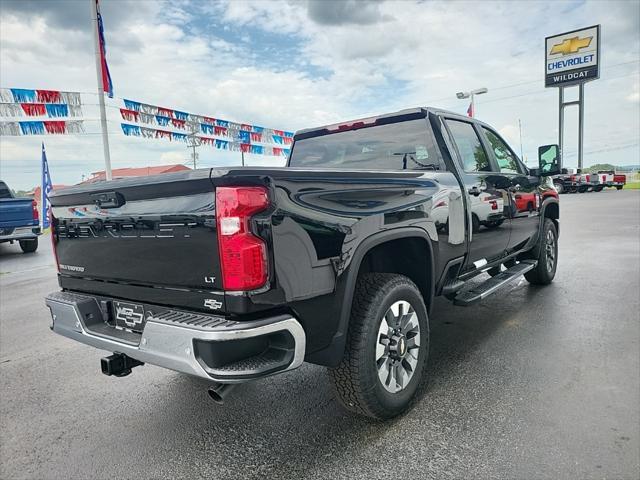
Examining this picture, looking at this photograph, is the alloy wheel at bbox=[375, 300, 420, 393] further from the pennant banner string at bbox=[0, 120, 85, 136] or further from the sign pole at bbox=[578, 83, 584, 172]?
the sign pole at bbox=[578, 83, 584, 172]

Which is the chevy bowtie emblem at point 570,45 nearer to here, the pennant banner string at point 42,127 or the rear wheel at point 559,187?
the rear wheel at point 559,187

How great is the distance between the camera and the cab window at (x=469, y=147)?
12.5 ft

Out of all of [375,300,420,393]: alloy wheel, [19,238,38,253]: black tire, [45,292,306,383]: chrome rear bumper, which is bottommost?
[19,238,38,253]: black tire

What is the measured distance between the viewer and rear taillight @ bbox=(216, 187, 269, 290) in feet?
6.32

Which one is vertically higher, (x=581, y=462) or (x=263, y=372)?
(x=263, y=372)

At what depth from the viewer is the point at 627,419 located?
2.59 m

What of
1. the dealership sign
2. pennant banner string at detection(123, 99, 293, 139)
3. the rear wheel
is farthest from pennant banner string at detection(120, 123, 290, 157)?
the dealership sign

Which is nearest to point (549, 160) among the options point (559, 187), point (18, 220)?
point (18, 220)

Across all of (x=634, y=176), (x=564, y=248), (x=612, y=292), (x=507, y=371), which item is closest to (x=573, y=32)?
(x=634, y=176)

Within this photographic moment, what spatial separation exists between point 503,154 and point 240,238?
369cm

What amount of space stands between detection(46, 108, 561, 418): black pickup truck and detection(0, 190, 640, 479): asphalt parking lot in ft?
1.06

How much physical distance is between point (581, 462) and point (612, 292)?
12.3 feet

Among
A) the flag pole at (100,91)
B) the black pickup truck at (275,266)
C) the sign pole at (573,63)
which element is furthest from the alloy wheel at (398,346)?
the sign pole at (573,63)

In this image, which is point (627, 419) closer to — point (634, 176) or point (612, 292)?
point (612, 292)
